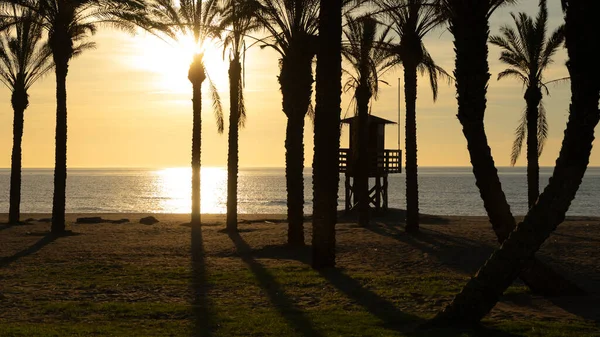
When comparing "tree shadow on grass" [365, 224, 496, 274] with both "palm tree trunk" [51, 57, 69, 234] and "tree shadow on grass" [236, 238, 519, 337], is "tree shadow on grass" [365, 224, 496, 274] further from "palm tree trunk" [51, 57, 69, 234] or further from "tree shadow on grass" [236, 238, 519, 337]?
"palm tree trunk" [51, 57, 69, 234]

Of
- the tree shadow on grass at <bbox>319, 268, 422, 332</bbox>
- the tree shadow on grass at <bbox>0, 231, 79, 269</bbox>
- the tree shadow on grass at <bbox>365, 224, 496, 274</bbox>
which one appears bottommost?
the tree shadow on grass at <bbox>0, 231, 79, 269</bbox>

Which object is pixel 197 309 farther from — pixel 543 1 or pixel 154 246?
pixel 154 246

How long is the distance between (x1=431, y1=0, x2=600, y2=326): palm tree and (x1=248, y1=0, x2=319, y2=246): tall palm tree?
10.3 meters

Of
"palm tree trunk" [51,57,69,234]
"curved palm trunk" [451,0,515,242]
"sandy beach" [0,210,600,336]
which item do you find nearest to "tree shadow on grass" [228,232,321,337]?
"sandy beach" [0,210,600,336]

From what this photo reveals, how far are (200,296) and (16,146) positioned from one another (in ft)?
70.1

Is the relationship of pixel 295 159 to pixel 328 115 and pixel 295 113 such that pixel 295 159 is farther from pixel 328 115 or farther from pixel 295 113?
pixel 328 115

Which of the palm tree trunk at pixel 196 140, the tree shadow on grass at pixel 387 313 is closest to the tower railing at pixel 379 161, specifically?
the palm tree trunk at pixel 196 140

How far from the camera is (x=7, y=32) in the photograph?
103 ft

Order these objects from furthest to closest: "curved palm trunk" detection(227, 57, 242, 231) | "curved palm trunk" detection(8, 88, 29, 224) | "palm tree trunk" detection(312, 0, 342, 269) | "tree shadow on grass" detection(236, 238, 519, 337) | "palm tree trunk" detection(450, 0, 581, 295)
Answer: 1. "curved palm trunk" detection(8, 88, 29, 224)
2. "curved palm trunk" detection(227, 57, 242, 231)
3. "palm tree trunk" detection(312, 0, 342, 269)
4. "palm tree trunk" detection(450, 0, 581, 295)
5. "tree shadow on grass" detection(236, 238, 519, 337)

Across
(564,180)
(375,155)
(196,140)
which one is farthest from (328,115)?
(375,155)

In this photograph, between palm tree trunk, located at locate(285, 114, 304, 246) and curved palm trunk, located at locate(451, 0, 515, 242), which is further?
palm tree trunk, located at locate(285, 114, 304, 246)

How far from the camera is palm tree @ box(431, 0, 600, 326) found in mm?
11039

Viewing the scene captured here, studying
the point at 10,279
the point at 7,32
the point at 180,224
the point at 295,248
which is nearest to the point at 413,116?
the point at 295,248

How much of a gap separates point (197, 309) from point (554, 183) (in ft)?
20.1
